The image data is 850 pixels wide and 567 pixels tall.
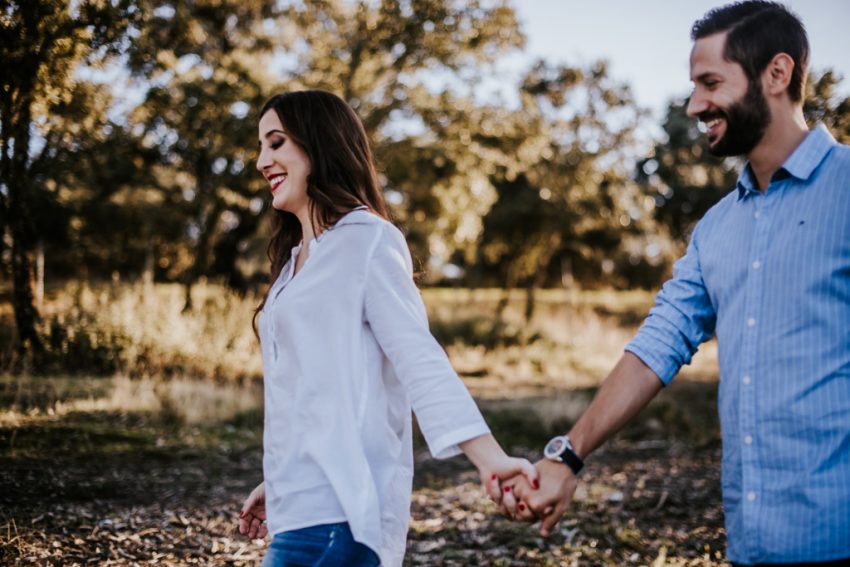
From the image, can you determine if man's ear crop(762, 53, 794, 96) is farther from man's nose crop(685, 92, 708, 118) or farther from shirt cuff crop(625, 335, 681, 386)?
shirt cuff crop(625, 335, 681, 386)

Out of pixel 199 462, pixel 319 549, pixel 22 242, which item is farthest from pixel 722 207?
pixel 199 462

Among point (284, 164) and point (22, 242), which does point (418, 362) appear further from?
point (22, 242)

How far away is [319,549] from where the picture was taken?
5.68ft

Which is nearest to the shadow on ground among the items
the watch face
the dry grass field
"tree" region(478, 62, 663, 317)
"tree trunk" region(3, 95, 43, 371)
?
the dry grass field

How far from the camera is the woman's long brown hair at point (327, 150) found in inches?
81.7

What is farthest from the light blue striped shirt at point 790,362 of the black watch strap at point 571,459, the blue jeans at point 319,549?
the blue jeans at point 319,549

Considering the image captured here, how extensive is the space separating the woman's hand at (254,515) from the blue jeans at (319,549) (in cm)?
46

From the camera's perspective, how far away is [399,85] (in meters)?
13.5

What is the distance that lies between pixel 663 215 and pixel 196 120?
16113mm

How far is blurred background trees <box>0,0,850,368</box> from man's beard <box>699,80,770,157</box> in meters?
1.16

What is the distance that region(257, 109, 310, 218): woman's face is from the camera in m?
2.12

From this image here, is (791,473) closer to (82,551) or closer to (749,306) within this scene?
(749,306)

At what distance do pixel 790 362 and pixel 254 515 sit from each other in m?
1.68

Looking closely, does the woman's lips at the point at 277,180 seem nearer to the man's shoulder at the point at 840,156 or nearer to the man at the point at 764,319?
the man at the point at 764,319
